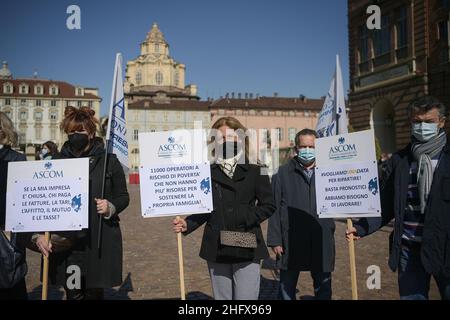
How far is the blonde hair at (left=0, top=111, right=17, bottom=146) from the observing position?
3943 mm

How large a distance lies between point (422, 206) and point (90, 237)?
302cm

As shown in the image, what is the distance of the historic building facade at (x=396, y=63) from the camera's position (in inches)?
818

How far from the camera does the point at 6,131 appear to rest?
13.0 feet

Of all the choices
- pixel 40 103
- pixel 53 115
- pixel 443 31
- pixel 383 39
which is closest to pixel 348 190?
pixel 443 31

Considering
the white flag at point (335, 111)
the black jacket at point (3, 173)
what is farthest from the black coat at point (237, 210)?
the white flag at point (335, 111)

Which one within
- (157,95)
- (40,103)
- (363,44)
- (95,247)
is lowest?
(95,247)

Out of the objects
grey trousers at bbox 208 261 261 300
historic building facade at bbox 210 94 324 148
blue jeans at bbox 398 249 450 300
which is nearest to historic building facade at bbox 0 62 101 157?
historic building facade at bbox 210 94 324 148

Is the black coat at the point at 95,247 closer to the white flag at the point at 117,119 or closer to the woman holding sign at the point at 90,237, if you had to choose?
the woman holding sign at the point at 90,237

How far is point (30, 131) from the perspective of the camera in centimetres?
8756

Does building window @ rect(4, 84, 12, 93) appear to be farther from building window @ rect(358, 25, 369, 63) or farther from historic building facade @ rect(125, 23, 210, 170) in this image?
building window @ rect(358, 25, 369, 63)

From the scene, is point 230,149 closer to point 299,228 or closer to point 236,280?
point 236,280

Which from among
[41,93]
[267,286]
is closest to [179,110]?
[41,93]
